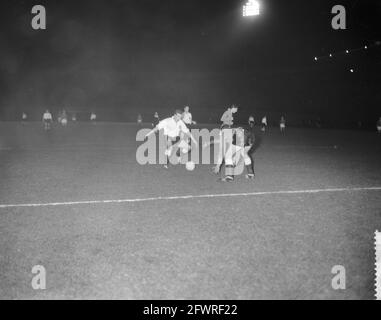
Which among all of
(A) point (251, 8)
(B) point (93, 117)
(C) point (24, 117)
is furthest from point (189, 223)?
(C) point (24, 117)

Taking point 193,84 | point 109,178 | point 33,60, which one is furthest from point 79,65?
point 109,178

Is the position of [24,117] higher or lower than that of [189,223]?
higher

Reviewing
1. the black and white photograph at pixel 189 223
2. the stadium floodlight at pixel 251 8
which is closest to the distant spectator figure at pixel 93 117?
the black and white photograph at pixel 189 223

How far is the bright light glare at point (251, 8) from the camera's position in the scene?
3481 centimetres

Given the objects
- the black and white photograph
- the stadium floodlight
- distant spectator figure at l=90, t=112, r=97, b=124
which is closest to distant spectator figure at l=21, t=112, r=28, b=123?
distant spectator figure at l=90, t=112, r=97, b=124

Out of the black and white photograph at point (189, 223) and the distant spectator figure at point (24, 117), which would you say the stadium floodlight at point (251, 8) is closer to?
the black and white photograph at point (189, 223)

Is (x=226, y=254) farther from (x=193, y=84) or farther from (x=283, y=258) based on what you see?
(x=193, y=84)

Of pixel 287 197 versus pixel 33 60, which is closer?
pixel 287 197

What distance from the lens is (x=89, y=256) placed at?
14.5 feet

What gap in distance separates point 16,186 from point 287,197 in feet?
20.5

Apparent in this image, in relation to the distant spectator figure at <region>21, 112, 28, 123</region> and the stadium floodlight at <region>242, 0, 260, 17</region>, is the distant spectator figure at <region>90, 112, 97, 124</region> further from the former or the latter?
the stadium floodlight at <region>242, 0, 260, 17</region>

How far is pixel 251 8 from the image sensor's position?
35.0 m

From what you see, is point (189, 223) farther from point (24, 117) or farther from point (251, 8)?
point (24, 117)

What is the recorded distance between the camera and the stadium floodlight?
34.8m
